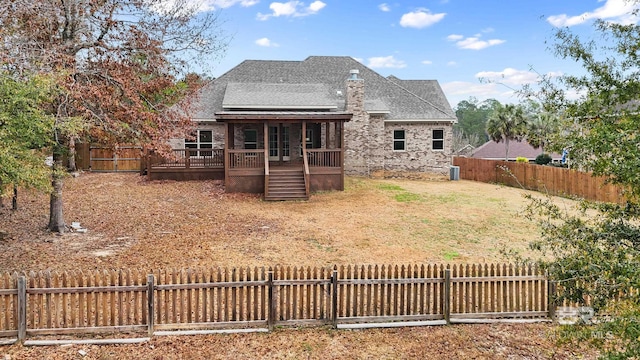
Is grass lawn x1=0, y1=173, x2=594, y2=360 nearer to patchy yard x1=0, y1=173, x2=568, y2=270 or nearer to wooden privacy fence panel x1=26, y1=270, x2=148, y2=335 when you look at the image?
patchy yard x1=0, y1=173, x2=568, y2=270

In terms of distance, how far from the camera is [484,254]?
1077cm

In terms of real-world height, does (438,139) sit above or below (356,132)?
below

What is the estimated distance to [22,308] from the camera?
627 cm

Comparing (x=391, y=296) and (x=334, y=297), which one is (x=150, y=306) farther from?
(x=391, y=296)

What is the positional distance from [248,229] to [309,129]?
41.7 feet

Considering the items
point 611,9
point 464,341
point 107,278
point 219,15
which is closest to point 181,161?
point 219,15

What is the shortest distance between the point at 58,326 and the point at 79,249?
4826 millimetres

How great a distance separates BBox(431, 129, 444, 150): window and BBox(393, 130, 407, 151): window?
1.89m

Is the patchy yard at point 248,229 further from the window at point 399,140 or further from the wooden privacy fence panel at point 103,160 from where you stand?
the window at point 399,140

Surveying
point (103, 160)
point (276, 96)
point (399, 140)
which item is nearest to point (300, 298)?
point (276, 96)

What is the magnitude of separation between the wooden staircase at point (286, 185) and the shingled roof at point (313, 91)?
460 cm

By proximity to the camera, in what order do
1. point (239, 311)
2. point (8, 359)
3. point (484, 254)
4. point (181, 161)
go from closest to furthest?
1. point (8, 359)
2. point (239, 311)
3. point (484, 254)
4. point (181, 161)

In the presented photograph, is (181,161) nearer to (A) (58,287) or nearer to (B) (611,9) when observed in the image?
(A) (58,287)

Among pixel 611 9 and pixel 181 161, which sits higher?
pixel 611 9
